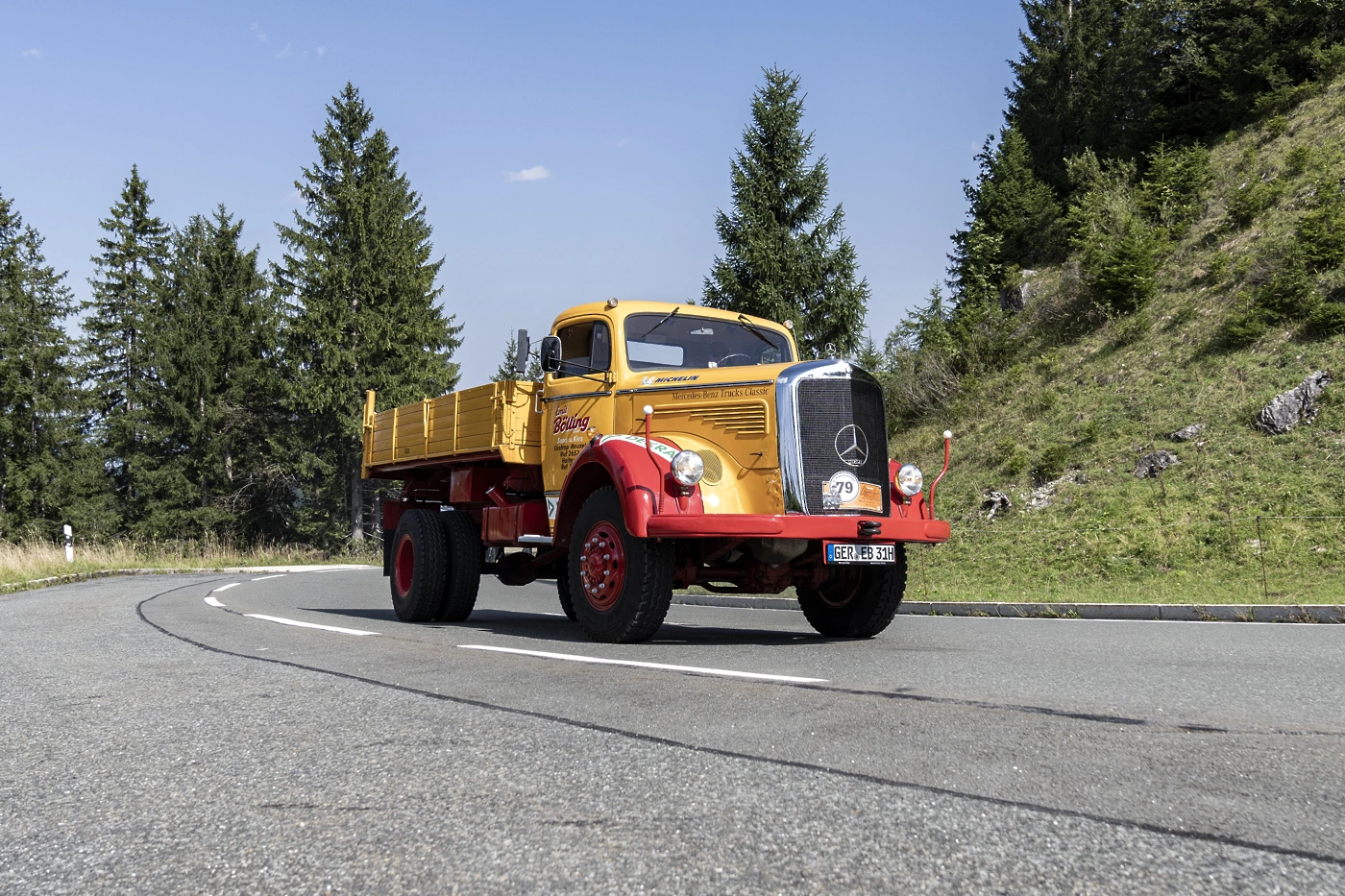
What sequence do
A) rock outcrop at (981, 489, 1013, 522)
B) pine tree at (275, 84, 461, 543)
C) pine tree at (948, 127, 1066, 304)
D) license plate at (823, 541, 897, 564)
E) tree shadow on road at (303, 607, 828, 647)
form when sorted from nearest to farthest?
license plate at (823, 541, 897, 564) < tree shadow on road at (303, 607, 828, 647) < rock outcrop at (981, 489, 1013, 522) < pine tree at (948, 127, 1066, 304) < pine tree at (275, 84, 461, 543)

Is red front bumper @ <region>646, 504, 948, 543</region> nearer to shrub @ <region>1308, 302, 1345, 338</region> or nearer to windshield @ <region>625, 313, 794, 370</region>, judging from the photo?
windshield @ <region>625, 313, 794, 370</region>

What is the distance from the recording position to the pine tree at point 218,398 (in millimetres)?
43875

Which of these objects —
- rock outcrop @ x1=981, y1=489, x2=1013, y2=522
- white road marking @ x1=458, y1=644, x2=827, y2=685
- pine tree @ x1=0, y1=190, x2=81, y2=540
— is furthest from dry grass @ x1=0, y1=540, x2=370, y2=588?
rock outcrop @ x1=981, y1=489, x2=1013, y2=522

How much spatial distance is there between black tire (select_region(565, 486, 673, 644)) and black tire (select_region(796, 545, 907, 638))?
1673 mm

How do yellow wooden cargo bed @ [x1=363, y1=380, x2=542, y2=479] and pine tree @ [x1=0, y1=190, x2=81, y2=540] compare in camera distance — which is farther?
pine tree @ [x1=0, y1=190, x2=81, y2=540]

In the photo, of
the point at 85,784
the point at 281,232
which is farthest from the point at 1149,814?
the point at 281,232

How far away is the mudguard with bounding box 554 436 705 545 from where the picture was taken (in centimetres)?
750

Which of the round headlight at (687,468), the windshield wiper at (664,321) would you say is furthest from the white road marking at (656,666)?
the windshield wiper at (664,321)

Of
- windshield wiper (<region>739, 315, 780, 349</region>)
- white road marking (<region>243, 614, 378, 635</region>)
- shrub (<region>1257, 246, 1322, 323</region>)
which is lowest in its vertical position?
white road marking (<region>243, 614, 378, 635</region>)

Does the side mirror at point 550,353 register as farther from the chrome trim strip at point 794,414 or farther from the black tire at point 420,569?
the black tire at point 420,569

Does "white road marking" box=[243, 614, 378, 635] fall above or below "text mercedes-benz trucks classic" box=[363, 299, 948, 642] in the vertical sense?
below

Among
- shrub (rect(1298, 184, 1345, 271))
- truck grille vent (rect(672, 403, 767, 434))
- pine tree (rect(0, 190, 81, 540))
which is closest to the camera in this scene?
truck grille vent (rect(672, 403, 767, 434))

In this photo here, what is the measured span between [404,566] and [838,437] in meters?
5.27

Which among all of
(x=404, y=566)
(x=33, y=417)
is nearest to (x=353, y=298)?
(x=33, y=417)
